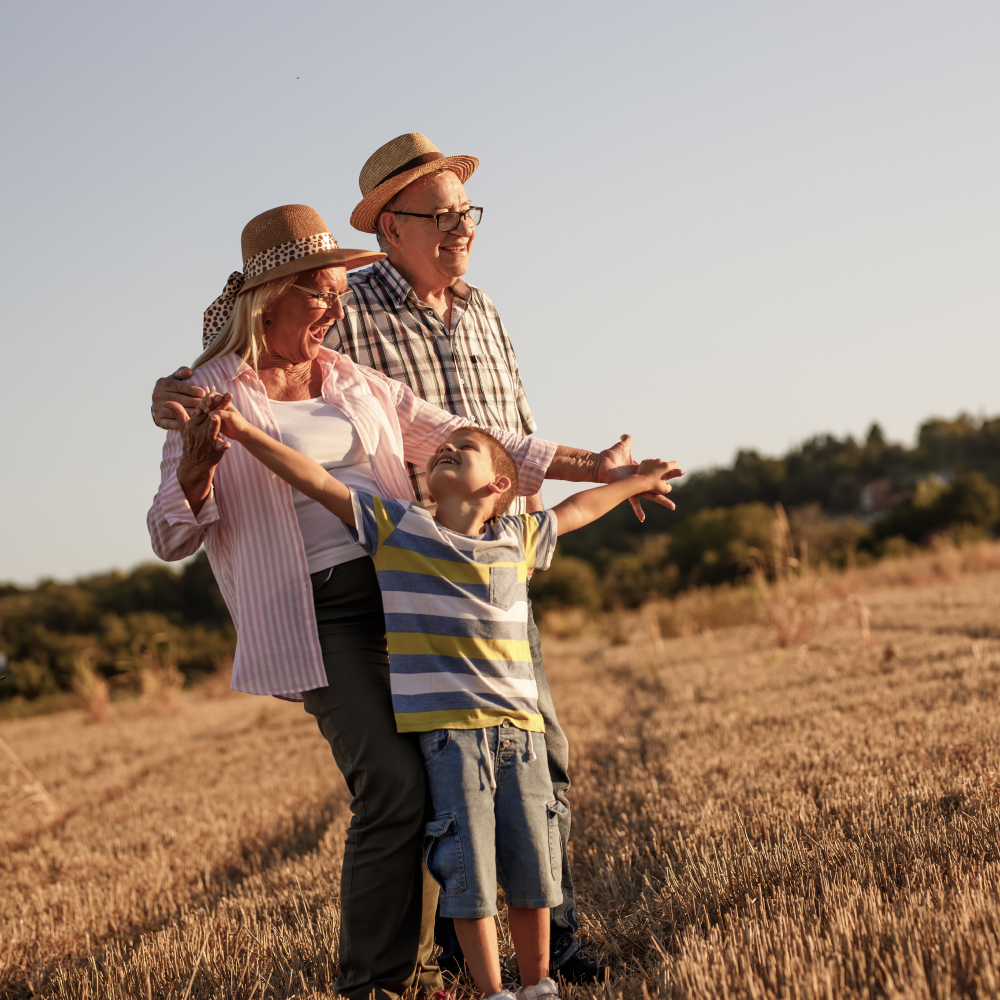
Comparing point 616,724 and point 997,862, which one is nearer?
point 997,862

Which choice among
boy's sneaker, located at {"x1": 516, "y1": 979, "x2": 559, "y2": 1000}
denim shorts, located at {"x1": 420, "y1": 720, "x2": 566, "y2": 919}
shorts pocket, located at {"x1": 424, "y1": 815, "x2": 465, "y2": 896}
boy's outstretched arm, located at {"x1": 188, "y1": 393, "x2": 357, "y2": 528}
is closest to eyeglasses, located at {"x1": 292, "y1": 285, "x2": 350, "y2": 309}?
boy's outstretched arm, located at {"x1": 188, "y1": 393, "x2": 357, "y2": 528}

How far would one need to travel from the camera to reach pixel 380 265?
3.92m

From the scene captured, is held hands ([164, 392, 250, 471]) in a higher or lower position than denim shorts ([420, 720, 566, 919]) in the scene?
higher

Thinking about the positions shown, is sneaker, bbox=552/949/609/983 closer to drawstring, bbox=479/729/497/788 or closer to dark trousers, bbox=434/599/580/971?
dark trousers, bbox=434/599/580/971

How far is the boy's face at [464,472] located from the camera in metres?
2.90

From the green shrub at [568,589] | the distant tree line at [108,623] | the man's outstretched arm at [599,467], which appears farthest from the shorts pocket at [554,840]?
the green shrub at [568,589]

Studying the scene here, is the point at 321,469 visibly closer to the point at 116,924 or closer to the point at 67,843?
the point at 116,924

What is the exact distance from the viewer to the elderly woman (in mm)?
2707

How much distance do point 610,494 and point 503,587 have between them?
Result: 65cm

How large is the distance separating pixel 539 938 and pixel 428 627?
0.92 meters

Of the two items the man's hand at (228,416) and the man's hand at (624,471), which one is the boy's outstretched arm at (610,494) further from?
the man's hand at (228,416)

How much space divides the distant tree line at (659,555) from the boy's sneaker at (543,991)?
1493cm

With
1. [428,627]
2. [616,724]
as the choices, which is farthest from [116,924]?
[616,724]

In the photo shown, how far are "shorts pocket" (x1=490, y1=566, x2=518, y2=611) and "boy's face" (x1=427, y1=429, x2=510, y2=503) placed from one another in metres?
0.26
